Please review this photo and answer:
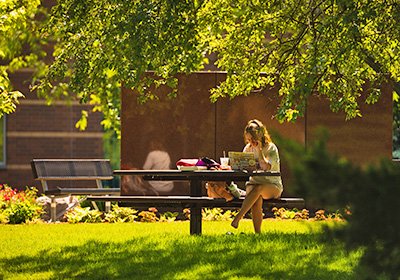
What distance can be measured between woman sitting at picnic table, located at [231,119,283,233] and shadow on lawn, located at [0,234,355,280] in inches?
28.8

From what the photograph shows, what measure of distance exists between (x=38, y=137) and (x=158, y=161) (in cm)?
919

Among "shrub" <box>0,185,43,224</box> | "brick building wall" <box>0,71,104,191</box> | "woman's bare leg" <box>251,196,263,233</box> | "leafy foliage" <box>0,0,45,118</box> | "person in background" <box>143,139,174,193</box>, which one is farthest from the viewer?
"brick building wall" <box>0,71,104,191</box>

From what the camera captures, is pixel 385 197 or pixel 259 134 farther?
pixel 259 134

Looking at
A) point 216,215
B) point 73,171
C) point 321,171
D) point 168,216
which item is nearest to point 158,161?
point 168,216

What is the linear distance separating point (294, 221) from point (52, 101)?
11.4 m

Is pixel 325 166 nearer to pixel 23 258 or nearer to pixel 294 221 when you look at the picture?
pixel 23 258

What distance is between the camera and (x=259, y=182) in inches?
579

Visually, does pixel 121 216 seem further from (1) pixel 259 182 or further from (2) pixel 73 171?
(1) pixel 259 182

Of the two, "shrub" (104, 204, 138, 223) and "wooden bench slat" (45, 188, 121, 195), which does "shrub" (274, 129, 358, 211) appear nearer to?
"shrub" (104, 204, 138, 223)

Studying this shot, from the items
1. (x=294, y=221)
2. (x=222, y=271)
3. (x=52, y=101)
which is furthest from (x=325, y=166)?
(x=52, y=101)

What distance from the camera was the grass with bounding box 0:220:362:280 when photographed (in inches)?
432

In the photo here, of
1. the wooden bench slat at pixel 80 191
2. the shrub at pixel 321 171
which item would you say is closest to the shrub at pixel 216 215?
the wooden bench slat at pixel 80 191

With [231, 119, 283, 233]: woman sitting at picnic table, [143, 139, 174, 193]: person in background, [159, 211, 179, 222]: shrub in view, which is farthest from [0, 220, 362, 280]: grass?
[143, 139, 174, 193]: person in background

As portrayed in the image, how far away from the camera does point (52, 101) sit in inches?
1102
